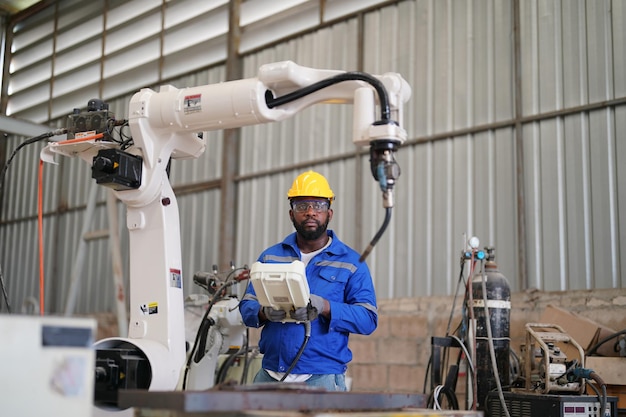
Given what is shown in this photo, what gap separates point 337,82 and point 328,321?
101 cm

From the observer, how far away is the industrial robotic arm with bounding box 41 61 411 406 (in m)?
2.63

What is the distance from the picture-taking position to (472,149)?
5973mm

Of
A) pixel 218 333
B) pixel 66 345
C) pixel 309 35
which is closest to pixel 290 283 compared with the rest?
pixel 66 345

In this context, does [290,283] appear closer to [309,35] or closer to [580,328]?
[580,328]

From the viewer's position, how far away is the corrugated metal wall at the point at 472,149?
17.3ft

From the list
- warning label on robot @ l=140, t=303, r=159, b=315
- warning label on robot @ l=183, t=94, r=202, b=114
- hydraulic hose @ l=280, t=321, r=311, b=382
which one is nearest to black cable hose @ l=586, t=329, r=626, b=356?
hydraulic hose @ l=280, t=321, r=311, b=382

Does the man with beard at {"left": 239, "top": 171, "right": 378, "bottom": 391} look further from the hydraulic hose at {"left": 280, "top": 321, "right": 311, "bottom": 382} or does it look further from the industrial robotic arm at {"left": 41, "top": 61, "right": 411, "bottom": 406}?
the industrial robotic arm at {"left": 41, "top": 61, "right": 411, "bottom": 406}

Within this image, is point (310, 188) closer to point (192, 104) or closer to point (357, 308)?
point (357, 308)

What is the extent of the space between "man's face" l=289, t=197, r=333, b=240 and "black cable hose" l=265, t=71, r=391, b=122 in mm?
708

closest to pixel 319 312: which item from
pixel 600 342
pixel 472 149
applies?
pixel 600 342

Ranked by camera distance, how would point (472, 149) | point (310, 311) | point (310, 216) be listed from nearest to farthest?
point (310, 311)
point (310, 216)
point (472, 149)

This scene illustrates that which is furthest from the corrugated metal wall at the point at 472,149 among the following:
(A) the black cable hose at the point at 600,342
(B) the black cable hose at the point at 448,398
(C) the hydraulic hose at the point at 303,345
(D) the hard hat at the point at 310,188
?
(C) the hydraulic hose at the point at 303,345

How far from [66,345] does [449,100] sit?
4998 mm

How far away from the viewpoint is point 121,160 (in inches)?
116
